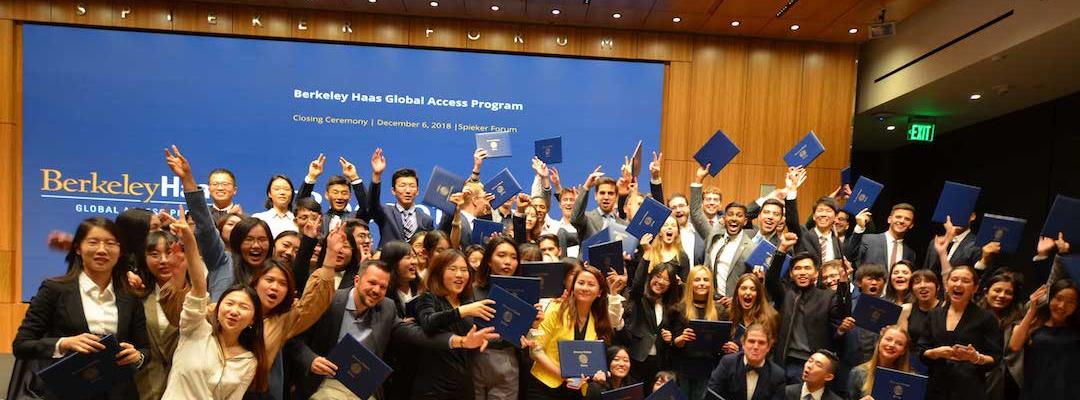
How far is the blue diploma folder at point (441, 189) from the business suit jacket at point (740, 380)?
6.32 ft

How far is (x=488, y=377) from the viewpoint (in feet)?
10.6

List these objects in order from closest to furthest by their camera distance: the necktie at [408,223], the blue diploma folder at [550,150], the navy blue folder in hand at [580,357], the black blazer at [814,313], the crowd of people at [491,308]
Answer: the crowd of people at [491,308] → the navy blue folder in hand at [580,357] → the black blazer at [814,313] → the necktie at [408,223] → the blue diploma folder at [550,150]

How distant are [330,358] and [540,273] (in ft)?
3.53

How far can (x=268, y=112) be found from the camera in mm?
7059

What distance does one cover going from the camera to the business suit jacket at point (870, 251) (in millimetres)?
4977

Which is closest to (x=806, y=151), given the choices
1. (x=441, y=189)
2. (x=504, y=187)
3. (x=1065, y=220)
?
(x=1065, y=220)

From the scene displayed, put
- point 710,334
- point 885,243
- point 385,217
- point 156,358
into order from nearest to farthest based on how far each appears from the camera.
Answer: point 156,358, point 710,334, point 385,217, point 885,243

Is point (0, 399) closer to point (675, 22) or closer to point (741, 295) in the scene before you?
point (741, 295)

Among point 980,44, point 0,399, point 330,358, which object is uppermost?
point 980,44

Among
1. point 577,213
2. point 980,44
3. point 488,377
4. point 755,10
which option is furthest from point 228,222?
point 980,44

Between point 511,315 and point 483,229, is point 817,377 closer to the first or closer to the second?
point 511,315

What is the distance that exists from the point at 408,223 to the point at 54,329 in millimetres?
2357

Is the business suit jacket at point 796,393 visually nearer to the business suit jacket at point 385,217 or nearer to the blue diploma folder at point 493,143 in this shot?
the business suit jacket at point 385,217

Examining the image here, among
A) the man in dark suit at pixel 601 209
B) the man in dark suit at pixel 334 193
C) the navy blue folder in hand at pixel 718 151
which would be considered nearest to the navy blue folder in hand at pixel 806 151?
the navy blue folder in hand at pixel 718 151
